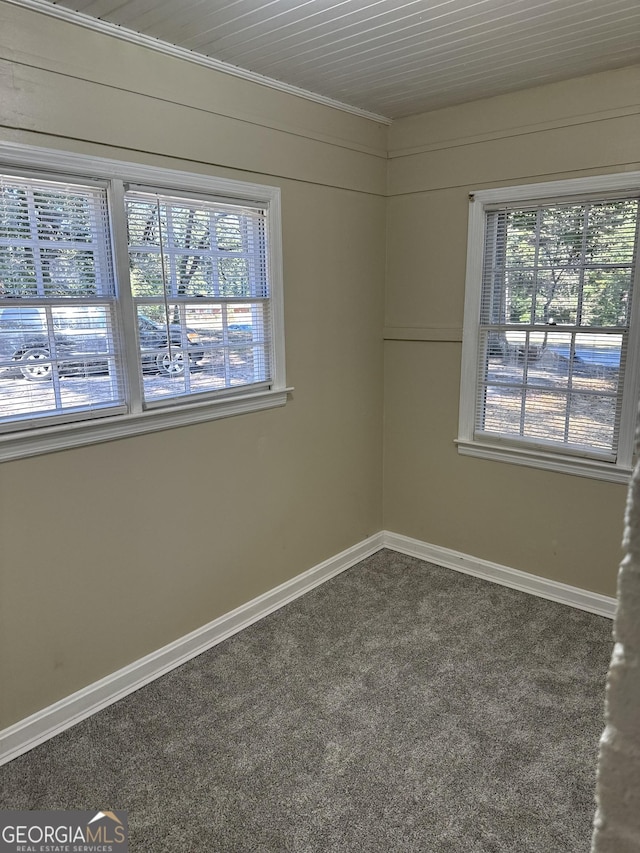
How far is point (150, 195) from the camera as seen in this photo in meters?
2.36

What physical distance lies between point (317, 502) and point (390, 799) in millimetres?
1697

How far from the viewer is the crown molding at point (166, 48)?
194 centimetres

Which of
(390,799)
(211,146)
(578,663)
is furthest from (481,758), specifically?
(211,146)

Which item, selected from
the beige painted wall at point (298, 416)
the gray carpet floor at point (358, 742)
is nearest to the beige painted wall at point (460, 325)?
the beige painted wall at point (298, 416)

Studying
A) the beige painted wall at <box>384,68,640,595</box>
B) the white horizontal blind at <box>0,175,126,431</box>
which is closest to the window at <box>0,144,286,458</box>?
the white horizontal blind at <box>0,175,126,431</box>

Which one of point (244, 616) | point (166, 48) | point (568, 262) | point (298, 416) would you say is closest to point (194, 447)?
point (298, 416)

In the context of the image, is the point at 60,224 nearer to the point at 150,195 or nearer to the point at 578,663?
the point at 150,195

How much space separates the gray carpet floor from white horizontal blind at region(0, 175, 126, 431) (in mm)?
1295

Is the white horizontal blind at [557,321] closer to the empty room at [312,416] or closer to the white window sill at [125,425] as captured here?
the empty room at [312,416]

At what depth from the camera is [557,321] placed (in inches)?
118

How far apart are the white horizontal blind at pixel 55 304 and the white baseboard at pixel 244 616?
1.17 metres

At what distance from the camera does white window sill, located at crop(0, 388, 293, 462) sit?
2080 mm

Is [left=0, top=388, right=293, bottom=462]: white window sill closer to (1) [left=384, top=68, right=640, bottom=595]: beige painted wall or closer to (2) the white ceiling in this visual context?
(1) [left=384, top=68, right=640, bottom=595]: beige painted wall

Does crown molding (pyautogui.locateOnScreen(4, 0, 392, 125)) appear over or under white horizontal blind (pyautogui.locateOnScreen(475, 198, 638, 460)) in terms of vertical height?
over
